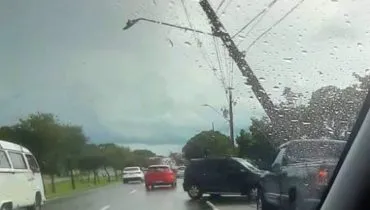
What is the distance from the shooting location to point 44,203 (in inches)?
578

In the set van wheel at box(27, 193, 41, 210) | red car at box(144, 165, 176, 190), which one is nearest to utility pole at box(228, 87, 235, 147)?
van wheel at box(27, 193, 41, 210)

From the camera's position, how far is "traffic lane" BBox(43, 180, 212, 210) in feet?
53.8

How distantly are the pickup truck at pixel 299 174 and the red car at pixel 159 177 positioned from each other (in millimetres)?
6381

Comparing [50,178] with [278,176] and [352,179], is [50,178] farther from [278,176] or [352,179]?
[352,179]

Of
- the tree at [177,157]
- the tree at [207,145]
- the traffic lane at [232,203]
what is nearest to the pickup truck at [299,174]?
the tree at [207,145]

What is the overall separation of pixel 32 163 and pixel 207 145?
3044 millimetres

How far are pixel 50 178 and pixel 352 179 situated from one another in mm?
10618

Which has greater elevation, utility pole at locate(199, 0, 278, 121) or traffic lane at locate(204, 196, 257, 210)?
utility pole at locate(199, 0, 278, 121)

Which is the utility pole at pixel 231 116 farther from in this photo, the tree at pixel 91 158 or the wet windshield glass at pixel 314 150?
the wet windshield glass at pixel 314 150

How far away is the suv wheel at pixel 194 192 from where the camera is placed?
19734 millimetres

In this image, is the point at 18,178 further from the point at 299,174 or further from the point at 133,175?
the point at 133,175

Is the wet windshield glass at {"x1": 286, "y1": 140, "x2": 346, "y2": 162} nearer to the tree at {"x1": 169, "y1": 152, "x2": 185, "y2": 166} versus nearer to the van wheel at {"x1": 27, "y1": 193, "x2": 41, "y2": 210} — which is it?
the tree at {"x1": 169, "y1": 152, "x2": 185, "y2": 166}

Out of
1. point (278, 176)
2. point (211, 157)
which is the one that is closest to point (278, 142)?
point (278, 176)

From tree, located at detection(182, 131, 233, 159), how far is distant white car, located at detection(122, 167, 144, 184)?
4.19 meters
